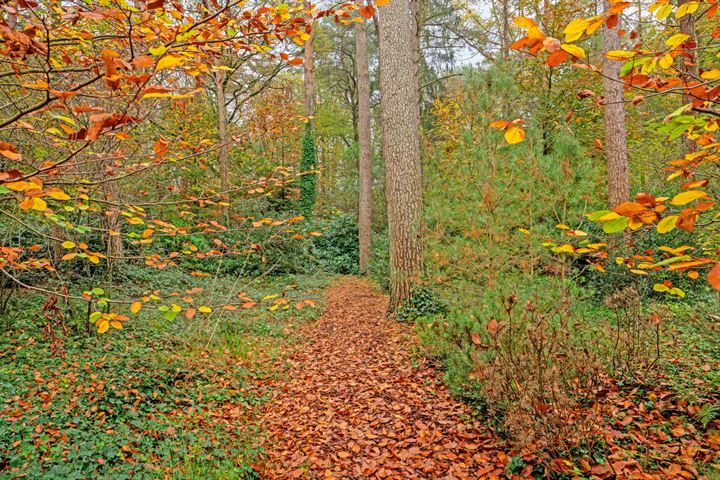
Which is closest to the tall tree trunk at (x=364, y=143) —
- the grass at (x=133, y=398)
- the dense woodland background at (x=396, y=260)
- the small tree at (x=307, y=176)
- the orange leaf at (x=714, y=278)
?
the dense woodland background at (x=396, y=260)

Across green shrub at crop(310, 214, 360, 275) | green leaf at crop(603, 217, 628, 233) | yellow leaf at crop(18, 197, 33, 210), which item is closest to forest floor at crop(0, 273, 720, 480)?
yellow leaf at crop(18, 197, 33, 210)

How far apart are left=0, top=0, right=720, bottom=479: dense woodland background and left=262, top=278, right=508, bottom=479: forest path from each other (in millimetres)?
164

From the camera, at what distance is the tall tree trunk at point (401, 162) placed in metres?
6.29

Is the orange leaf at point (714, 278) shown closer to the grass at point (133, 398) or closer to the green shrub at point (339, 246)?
the grass at point (133, 398)

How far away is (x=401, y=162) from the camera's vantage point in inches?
254

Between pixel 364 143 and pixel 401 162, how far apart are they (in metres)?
5.35

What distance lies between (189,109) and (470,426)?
38.4ft

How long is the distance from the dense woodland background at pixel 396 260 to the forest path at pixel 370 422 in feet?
0.54

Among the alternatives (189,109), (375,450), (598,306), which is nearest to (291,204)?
(189,109)

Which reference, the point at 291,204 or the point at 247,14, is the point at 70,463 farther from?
the point at 291,204

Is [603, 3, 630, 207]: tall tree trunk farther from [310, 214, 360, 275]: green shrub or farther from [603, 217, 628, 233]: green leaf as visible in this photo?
[603, 217, 628, 233]: green leaf

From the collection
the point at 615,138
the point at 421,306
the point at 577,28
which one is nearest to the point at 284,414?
the point at 421,306

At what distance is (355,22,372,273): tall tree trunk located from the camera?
1096 centimetres

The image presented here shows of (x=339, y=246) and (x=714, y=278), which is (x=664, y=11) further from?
(x=339, y=246)
